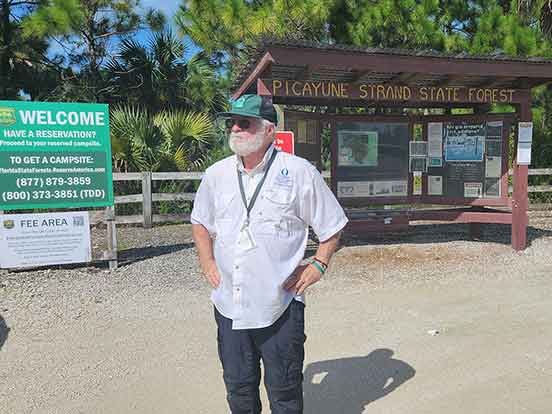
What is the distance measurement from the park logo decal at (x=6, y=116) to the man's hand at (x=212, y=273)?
471cm

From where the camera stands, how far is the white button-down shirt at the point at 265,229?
2430 millimetres

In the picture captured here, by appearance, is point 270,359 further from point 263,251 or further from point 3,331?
point 3,331

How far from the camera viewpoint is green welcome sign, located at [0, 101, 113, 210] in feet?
20.5

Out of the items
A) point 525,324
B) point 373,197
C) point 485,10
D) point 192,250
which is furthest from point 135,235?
point 485,10

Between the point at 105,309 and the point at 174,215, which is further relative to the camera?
the point at 174,215

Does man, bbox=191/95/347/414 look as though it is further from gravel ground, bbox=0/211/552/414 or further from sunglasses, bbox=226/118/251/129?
gravel ground, bbox=0/211/552/414

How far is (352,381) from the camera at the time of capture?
3596mm

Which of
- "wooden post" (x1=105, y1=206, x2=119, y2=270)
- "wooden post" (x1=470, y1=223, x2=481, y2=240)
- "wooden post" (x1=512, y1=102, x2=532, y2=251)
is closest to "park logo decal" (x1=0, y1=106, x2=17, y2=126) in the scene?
"wooden post" (x1=105, y1=206, x2=119, y2=270)

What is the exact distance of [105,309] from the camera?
208 inches

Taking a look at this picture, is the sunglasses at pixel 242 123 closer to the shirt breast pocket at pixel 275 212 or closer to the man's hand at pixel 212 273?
the shirt breast pocket at pixel 275 212

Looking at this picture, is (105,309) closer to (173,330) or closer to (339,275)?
(173,330)

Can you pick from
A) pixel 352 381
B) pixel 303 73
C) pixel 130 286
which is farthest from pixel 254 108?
pixel 303 73

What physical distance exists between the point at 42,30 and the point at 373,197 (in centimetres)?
960

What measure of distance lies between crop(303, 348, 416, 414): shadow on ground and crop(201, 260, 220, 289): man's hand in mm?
1186
